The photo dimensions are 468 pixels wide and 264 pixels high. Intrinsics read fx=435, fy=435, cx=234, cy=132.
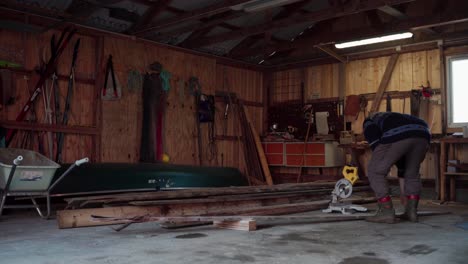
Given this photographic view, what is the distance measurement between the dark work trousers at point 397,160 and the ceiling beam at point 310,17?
8.21ft

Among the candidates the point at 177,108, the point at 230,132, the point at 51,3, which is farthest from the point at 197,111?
the point at 51,3

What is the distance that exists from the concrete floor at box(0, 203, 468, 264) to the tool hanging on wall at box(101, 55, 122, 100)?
3397mm

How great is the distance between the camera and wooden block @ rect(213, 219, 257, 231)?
4387 millimetres

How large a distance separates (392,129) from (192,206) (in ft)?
8.16

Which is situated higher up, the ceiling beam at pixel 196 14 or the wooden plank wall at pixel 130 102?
the ceiling beam at pixel 196 14

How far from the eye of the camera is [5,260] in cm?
305

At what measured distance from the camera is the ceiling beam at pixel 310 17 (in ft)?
21.9

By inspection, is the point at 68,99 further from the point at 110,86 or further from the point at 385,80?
the point at 385,80

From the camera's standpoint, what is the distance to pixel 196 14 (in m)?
7.44

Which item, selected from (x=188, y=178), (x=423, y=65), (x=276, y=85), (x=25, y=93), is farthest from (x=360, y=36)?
(x=25, y=93)

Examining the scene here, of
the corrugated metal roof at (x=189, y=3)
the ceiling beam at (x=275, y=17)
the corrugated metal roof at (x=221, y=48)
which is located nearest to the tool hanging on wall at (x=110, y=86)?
the corrugated metal roof at (x=189, y=3)

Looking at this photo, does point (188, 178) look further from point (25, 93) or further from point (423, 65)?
point (423, 65)

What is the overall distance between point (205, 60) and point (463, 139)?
5481 millimetres

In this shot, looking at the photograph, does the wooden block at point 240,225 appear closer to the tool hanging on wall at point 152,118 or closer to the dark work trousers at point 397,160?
the dark work trousers at point 397,160
